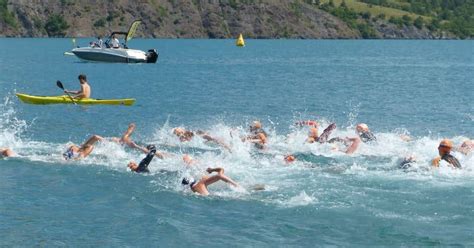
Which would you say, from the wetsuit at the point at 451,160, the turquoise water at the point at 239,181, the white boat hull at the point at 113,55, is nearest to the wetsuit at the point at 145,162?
Result: the turquoise water at the point at 239,181

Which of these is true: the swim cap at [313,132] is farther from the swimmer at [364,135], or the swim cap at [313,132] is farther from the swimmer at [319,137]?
the swimmer at [364,135]

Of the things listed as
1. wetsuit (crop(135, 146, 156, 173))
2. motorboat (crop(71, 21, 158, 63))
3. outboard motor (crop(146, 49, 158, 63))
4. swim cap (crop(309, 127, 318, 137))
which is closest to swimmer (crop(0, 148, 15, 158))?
wetsuit (crop(135, 146, 156, 173))

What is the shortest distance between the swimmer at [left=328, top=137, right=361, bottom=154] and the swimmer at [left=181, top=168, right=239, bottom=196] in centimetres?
834

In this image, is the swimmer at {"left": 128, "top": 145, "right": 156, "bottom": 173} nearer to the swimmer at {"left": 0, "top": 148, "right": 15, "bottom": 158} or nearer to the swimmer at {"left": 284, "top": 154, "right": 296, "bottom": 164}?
the swimmer at {"left": 284, "top": 154, "right": 296, "bottom": 164}

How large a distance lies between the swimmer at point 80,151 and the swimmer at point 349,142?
937 centimetres

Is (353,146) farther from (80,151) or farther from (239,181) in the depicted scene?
(80,151)

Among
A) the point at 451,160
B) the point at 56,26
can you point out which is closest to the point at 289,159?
the point at 451,160

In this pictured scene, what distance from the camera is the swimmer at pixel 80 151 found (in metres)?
31.2

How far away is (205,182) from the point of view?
A: 85.5ft

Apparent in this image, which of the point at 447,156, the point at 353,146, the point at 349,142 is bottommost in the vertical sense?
the point at 447,156

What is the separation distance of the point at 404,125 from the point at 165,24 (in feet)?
515

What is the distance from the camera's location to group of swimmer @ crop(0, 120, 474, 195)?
Answer: 26.2m

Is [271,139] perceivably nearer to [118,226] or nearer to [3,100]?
[118,226]

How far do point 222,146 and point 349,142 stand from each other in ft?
16.8
